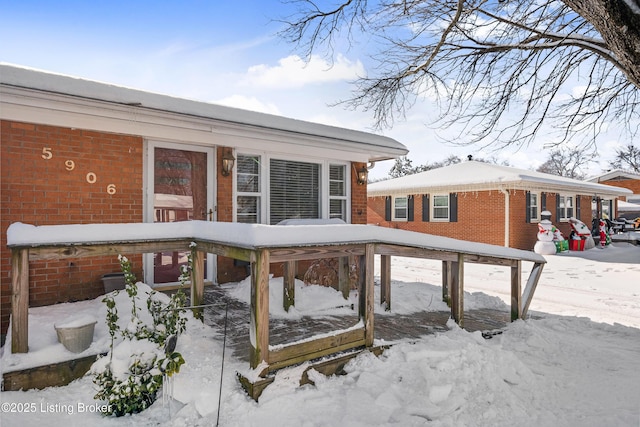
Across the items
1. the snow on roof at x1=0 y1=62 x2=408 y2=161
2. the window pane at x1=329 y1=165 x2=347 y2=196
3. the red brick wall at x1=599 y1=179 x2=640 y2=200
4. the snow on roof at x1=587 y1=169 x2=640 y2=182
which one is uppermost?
the snow on roof at x1=587 y1=169 x2=640 y2=182

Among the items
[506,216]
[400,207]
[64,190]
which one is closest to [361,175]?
[64,190]

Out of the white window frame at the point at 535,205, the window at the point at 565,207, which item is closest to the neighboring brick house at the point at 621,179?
the window at the point at 565,207

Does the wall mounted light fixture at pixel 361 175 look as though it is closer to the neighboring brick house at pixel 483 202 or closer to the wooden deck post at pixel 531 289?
the wooden deck post at pixel 531 289

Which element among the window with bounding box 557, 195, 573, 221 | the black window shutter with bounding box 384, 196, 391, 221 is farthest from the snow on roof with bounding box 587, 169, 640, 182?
the black window shutter with bounding box 384, 196, 391, 221

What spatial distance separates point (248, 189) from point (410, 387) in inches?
159

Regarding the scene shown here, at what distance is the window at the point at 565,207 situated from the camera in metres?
15.6

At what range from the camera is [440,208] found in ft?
52.9

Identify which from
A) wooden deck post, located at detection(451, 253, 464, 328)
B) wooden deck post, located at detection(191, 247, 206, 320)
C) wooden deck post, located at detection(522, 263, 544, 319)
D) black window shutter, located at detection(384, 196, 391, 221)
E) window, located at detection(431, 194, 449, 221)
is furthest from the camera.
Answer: black window shutter, located at detection(384, 196, 391, 221)

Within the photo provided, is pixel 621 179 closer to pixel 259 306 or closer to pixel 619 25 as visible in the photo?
pixel 619 25

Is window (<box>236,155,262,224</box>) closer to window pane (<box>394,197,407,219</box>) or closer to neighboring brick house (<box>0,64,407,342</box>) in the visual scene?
neighboring brick house (<box>0,64,407,342</box>)

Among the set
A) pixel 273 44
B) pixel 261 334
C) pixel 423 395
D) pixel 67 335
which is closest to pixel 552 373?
pixel 423 395

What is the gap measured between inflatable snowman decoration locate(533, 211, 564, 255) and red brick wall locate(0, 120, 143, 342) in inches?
525

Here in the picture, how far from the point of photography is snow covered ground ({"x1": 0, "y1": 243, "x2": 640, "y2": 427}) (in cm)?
272

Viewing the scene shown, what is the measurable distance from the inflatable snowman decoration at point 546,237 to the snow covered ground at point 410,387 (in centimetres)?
948
